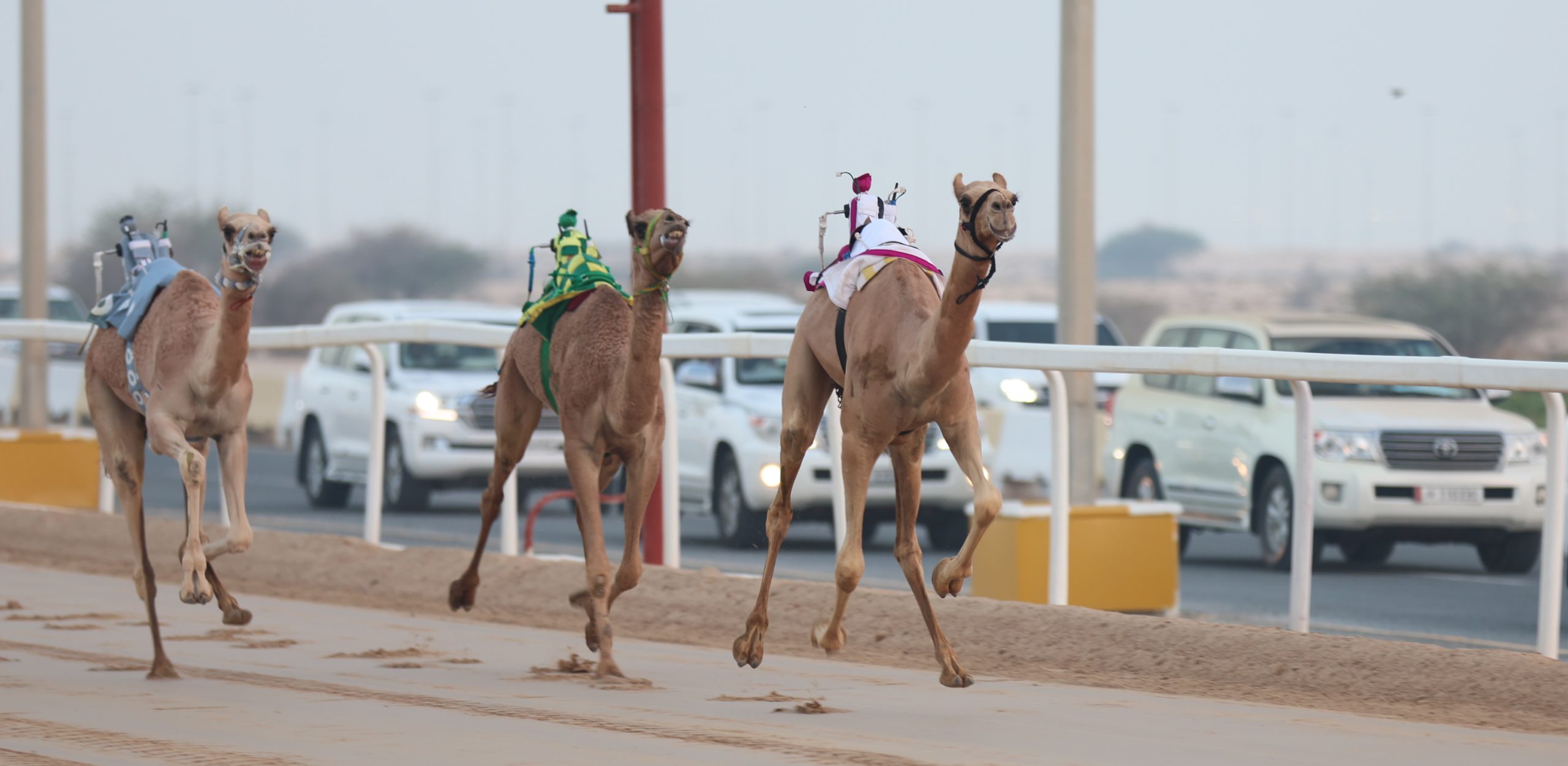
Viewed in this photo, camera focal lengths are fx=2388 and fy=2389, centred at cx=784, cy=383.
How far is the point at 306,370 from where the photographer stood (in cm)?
2277

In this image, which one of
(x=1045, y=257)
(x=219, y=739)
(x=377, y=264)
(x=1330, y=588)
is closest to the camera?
(x=219, y=739)

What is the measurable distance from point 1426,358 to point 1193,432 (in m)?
8.29

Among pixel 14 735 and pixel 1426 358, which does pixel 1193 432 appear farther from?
pixel 14 735

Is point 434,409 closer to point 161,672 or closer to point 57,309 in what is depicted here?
point 161,672

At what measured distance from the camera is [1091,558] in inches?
471

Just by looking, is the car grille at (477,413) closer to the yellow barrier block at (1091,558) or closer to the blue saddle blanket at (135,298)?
the yellow barrier block at (1091,558)

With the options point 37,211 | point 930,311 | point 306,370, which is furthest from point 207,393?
point 306,370

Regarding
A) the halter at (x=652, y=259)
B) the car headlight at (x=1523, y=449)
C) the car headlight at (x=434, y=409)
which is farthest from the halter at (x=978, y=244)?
the car headlight at (x=434, y=409)

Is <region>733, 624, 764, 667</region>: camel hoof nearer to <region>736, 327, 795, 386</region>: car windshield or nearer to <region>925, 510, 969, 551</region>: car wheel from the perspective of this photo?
<region>925, 510, 969, 551</region>: car wheel

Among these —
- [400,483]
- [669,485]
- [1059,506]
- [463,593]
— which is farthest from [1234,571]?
[400,483]

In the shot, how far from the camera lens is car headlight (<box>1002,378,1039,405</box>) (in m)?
19.8

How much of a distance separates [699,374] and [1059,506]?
6.86 m

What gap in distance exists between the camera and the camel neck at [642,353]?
920 centimetres

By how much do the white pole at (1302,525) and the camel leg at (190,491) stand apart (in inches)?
173
